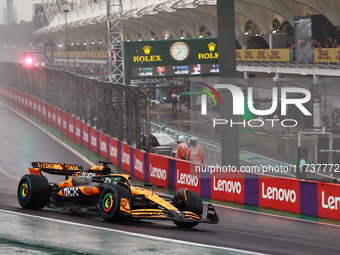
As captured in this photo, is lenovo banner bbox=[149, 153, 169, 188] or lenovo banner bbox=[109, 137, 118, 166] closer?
lenovo banner bbox=[149, 153, 169, 188]

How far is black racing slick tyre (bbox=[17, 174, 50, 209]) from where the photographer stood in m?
12.4

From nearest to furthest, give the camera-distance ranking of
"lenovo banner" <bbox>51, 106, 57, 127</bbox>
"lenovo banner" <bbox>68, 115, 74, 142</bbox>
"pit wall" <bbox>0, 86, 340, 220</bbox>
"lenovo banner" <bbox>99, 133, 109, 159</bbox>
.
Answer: "pit wall" <bbox>0, 86, 340, 220</bbox>
"lenovo banner" <bbox>99, 133, 109, 159</bbox>
"lenovo banner" <bbox>68, 115, 74, 142</bbox>
"lenovo banner" <bbox>51, 106, 57, 127</bbox>

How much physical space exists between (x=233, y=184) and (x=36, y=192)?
5.33 m

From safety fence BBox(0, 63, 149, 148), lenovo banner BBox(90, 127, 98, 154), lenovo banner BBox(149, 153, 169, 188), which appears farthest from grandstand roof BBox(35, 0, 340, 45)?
lenovo banner BBox(149, 153, 169, 188)

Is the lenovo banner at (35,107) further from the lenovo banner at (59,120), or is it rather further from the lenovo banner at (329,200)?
the lenovo banner at (329,200)

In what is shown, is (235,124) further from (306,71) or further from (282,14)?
(282,14)

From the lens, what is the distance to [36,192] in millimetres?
12438

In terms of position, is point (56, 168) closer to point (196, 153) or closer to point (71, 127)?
point (196, 153)

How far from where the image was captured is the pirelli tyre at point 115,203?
10867 mm

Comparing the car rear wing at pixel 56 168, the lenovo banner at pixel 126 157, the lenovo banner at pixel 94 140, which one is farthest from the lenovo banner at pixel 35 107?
the car rear wing at pixel 56 168

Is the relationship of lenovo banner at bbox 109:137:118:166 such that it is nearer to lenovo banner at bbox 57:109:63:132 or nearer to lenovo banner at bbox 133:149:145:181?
lenovo banner at bbox 133:149:145:181

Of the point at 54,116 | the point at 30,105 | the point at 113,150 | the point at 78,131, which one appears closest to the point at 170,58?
the point at 78,131

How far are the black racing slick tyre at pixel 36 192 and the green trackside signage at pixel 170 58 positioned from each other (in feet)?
55.5

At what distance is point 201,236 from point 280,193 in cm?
465
